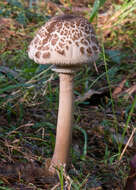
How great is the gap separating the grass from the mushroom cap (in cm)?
44

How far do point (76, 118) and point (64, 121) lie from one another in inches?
29.8

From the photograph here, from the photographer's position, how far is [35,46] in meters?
1.64

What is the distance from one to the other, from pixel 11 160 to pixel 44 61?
0.70 meters

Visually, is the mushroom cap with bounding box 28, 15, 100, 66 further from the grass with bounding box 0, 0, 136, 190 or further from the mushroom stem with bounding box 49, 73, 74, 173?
the grass with bounding box 0, 0, 136, 190

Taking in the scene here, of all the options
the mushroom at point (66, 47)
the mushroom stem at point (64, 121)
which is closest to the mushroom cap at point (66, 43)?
the mushroom at point (66, 47)

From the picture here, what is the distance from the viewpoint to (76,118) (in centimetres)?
258

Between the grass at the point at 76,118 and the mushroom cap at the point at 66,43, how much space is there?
44 cm

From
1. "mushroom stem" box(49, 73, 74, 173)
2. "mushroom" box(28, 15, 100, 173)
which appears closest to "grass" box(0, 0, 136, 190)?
"mushroom stem" box(49, 73, 74, 173)

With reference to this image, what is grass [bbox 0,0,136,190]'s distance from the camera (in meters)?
1.82

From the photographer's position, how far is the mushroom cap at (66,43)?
4.99 ft

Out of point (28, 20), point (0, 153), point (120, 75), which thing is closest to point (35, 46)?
point (0, 153)

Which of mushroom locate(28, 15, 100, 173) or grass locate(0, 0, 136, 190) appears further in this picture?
grass locate(0, 0, 136, 190)

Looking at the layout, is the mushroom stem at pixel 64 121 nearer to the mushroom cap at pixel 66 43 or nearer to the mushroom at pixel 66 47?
the mushroom at pixel 66 47

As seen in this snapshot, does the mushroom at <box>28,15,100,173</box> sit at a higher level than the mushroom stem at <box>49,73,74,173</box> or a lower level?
higher
